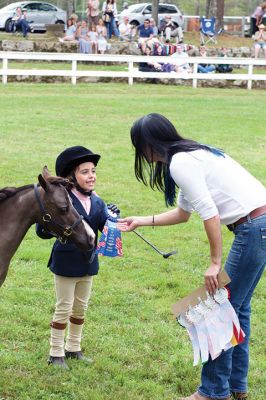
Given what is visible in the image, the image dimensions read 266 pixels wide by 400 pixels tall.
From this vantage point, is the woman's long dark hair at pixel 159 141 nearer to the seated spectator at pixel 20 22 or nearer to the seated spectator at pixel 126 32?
the seated spectator at pixel 126 32

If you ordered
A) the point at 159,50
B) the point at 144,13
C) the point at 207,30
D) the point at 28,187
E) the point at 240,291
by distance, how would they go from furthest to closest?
1. the point at 144,13
2. the point at 207,30
3. the point at 159,50
4. the point at 28,187
5. the point at 240,291

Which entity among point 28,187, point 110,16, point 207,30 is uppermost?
point 28,187

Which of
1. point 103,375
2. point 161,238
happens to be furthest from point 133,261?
point 103,375

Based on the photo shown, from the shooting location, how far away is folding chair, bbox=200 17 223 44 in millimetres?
39469

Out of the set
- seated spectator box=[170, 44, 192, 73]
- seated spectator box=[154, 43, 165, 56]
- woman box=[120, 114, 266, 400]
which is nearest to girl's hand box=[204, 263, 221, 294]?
woman box=[120, 114, 266, 400]

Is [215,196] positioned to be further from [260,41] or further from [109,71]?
[260,41]

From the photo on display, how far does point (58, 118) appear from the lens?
1898 centimetres

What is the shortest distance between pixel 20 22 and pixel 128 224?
33.8 m

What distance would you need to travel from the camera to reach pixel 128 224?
565 cm

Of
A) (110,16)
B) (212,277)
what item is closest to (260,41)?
(110,16)

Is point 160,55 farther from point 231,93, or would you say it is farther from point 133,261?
point 133,261

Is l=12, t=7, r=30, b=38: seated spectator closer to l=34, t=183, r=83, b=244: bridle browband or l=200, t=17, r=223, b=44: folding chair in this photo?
l=200, t=17, r=223, b=44: folding chair

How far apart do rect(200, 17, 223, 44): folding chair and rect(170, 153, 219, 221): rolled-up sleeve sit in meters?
35.5

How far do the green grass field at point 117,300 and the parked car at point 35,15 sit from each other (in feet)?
79.1
